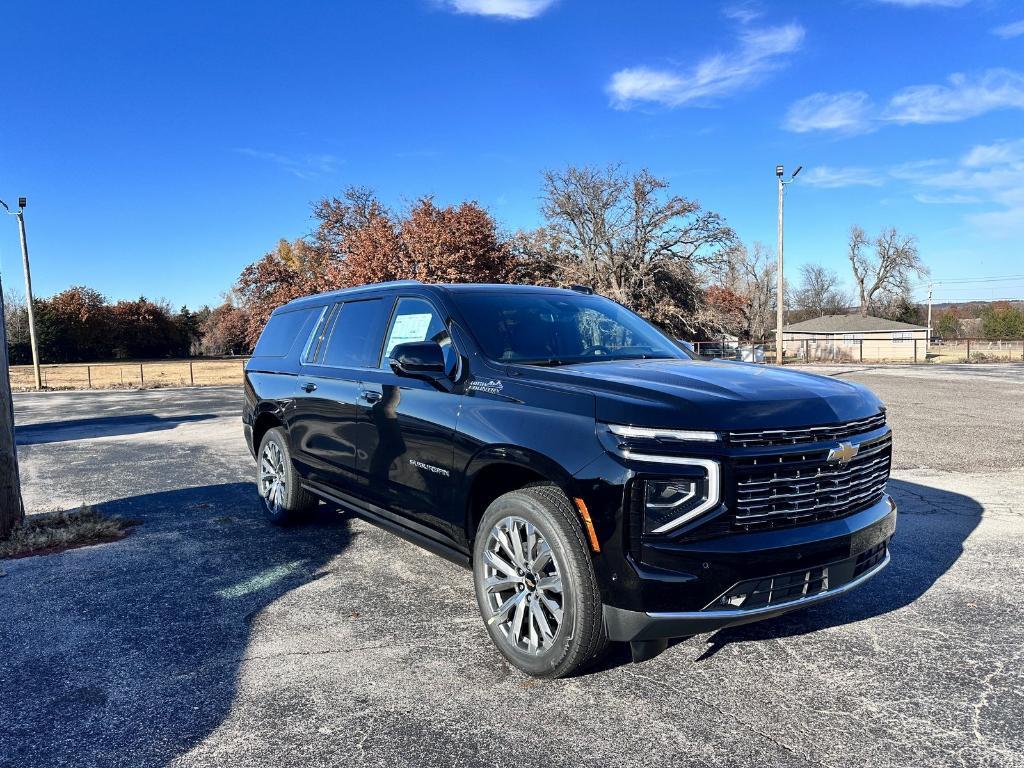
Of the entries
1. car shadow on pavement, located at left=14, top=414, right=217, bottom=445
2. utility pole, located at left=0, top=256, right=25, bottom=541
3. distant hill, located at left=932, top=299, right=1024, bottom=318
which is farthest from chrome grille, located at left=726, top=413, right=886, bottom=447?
distant hill, located at left=932, top=299, right=1024, bottom=318

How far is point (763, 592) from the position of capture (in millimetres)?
2938

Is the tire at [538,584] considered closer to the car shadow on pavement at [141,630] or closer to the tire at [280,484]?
the car shadow on pavement at [141,630]

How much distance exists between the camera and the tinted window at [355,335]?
15.8ft

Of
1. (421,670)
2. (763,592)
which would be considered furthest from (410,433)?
(763,592)

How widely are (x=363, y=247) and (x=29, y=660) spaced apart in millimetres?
31184

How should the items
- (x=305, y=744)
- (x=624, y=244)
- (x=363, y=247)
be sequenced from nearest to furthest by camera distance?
(x=305, y=744) → (x=363, y=247) → (x=624, y=244)

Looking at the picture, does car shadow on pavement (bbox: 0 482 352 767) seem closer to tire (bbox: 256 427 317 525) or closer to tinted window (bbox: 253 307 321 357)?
tire (bbox: 256 427 317 525)

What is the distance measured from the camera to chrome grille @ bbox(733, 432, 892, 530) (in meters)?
2.91

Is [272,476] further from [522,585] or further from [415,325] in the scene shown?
[522,585]

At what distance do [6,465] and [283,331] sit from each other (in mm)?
2385

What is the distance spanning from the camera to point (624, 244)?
134 feet

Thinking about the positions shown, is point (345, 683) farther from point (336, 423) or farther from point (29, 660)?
point (336, 423)

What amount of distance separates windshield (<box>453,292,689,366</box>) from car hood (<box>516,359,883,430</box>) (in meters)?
0.39

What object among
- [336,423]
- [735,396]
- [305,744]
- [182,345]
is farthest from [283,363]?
[182,345]
